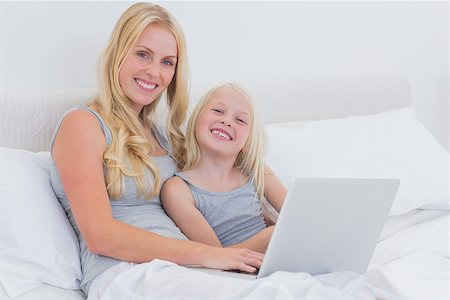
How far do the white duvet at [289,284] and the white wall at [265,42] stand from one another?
85 cm

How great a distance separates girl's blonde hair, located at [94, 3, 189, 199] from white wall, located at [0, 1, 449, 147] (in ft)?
0.99

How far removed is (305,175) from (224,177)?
1.02ft

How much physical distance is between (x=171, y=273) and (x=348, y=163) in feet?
3.05

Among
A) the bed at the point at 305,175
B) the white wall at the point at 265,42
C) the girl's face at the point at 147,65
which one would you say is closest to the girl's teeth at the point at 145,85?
the girl's face at the point at 147,65

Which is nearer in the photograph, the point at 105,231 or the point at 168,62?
the point at 105,231

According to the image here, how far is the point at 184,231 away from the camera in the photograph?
188cm

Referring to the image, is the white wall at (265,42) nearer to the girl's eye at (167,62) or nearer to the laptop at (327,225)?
the girl's eye at (167,62)

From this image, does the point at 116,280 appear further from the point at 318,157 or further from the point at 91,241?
the point at 318,157

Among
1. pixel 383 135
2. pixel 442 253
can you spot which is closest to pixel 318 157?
pixel 383 135

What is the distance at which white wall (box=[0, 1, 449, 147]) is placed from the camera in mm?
2145

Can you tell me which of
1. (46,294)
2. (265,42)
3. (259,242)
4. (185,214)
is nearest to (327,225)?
(259,242)

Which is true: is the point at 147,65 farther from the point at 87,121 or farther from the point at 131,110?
the point at 87,121

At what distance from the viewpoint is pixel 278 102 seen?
2.50 m

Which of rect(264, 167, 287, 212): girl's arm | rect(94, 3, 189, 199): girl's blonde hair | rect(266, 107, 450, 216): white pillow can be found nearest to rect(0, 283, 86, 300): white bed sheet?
rect(94, 3, 189, 199): girl's blonde hair
